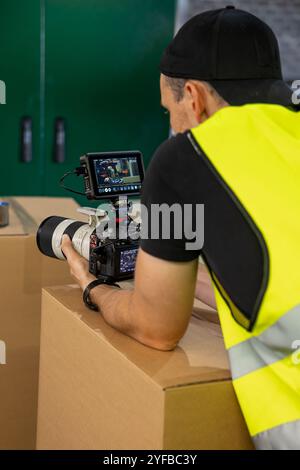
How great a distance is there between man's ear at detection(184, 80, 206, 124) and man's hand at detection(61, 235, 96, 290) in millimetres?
389

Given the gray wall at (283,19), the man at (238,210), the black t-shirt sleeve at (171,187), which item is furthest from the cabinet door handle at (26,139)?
the black t-shirt sleeve at (171,187)

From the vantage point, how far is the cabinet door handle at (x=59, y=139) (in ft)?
11.1

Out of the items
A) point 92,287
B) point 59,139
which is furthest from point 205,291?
point 59,139

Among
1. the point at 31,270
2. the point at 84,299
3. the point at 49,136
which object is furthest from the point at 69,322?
the point at 49,136

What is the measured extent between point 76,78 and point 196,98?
231 cm

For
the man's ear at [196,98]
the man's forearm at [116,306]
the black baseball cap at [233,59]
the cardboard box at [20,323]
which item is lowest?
the cardboard box at [20,323]

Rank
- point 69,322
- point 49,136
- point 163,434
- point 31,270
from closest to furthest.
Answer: point 163,434 → point 69,322 → point 31,270 → point 49,136

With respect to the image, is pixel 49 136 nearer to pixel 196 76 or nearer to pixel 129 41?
pixel 129 41

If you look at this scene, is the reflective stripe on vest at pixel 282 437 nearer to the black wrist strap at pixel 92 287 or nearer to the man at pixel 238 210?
the man at pixel 238 210

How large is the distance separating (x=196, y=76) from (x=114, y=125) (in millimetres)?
2396

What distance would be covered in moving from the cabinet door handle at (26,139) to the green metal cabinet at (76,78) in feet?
0.08

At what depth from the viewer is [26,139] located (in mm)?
3336

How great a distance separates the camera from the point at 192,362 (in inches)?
44.1

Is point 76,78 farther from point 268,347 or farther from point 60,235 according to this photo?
point 268,347
